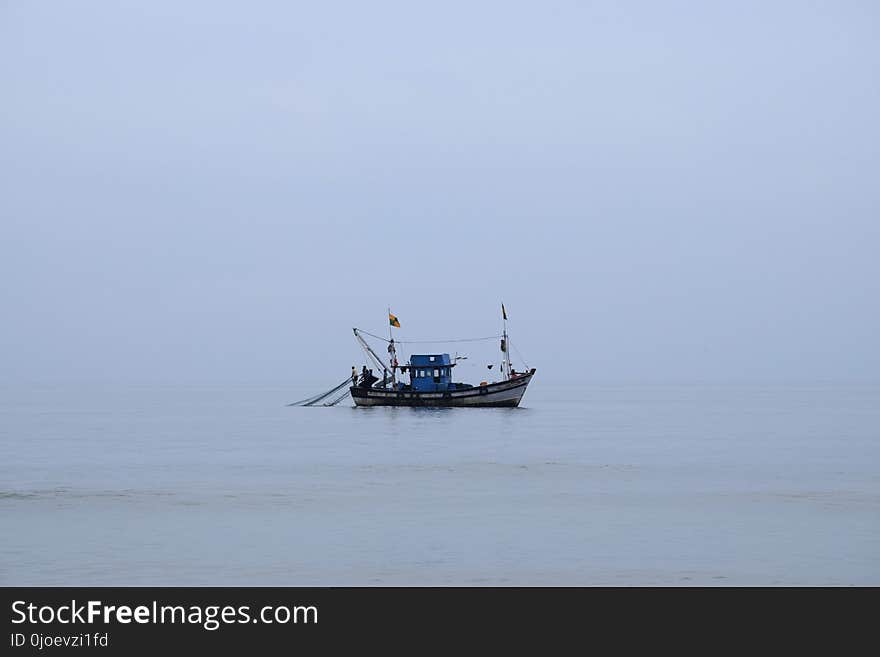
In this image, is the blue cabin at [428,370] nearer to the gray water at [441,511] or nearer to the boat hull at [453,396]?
the boat hull at [453,396]

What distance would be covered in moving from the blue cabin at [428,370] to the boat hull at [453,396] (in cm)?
72

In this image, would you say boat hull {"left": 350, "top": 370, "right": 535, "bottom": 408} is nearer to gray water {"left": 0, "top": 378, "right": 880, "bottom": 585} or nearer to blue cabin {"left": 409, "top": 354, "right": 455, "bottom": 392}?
blue cabin {"left": 409, "top": 354, "right": 455, "bottom": 392}

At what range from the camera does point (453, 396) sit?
107500 mm

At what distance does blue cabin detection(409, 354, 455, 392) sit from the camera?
10638 cm

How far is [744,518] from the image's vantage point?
37.1 m

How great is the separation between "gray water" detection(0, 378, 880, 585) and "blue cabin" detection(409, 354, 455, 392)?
74.1 feet

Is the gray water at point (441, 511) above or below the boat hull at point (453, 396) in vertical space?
below

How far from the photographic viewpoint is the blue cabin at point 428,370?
106375 millimetres

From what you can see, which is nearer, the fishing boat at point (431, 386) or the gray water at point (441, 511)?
the gray water at point (441, 511)

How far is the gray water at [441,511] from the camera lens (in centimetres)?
2766

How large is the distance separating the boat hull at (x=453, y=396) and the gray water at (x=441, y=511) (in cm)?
2278
